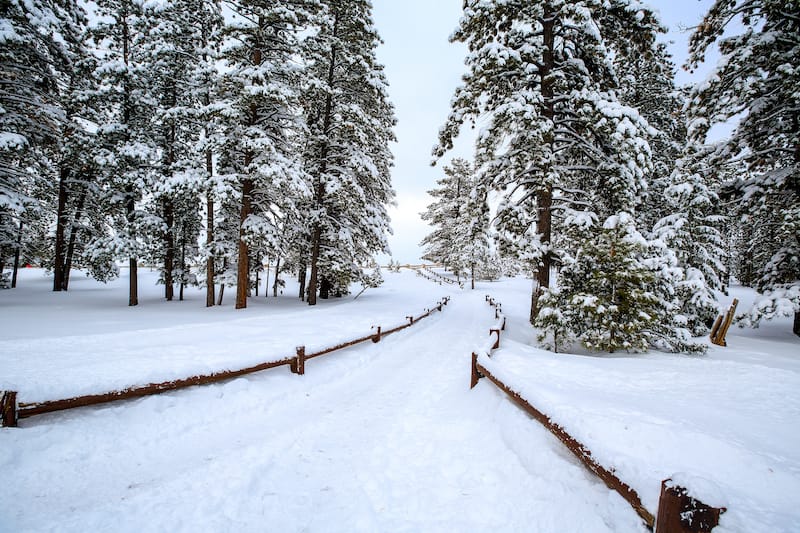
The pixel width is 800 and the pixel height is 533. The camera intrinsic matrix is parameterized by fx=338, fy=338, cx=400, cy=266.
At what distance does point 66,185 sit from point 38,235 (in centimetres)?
1408

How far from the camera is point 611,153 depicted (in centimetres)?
1142

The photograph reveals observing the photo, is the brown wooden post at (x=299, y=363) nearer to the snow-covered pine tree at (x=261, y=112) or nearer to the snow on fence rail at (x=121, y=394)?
the snow on fence rail at (x=121, y=394)

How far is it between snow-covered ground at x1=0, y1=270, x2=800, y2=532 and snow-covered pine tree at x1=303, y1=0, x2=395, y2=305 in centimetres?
1193

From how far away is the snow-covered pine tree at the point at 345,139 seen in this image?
1733cm

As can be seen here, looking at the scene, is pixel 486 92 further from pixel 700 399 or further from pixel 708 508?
pixel 708 508

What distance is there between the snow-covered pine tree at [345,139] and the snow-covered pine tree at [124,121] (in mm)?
8132

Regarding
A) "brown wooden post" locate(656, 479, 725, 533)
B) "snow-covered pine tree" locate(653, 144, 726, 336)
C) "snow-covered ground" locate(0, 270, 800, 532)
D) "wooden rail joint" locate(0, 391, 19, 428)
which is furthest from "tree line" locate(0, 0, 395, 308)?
"brown wooden post" locate(656, 479, 725, 533)

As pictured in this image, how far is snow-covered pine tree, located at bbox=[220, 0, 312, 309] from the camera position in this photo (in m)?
14.0

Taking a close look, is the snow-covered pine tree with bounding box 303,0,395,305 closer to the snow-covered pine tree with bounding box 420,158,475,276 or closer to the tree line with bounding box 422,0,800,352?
the tree line with bounding box 422,0,800,352

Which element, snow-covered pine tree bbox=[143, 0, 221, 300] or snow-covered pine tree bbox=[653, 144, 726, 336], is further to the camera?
snow-covered pine tree bbox=[143, 0, 221, 300]

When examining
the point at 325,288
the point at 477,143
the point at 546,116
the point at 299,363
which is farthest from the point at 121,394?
the point at 325,288

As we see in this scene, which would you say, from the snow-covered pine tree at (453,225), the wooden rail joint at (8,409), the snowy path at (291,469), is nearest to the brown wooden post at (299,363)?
the snowy path at (291,469)

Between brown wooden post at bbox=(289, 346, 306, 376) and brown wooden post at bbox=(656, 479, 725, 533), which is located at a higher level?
brown wooden post at bbox=(656, 479, 725, 533)

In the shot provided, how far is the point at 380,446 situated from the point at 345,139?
676 inches
